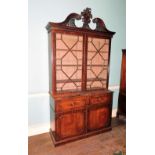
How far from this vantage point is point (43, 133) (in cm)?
281

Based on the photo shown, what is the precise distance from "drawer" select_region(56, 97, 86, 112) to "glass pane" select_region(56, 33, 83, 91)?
0.86 feet

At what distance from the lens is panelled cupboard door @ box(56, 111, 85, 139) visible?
7.87 ft

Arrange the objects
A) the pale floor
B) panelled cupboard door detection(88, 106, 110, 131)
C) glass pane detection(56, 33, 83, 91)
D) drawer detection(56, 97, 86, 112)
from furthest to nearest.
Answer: panelled cupboard door detection(88, 106, 110, 131) < glass pane detection(56, 33, 83, 91) < drawer detection(56, 97, 86, 112) < the pale floor

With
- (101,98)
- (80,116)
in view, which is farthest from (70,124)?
(101,98)

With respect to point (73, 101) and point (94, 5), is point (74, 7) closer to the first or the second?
point (94, 5)

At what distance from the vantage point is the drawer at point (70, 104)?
236 cm

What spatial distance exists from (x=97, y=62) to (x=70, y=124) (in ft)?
4.31

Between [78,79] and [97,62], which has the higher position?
[97,62]

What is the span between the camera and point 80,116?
8.45 feet

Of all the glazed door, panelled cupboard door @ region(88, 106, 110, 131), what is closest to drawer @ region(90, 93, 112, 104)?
panelled cupboard door @ region(88, 106, 110, 131)

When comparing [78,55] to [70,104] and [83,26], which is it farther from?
[70,104]

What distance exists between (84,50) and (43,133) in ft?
5.98

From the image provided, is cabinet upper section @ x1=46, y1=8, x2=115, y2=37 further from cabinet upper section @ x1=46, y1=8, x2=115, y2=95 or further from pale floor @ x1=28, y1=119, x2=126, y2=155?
pale floor @ x1=28, y1=119, x2=126, y2=155
